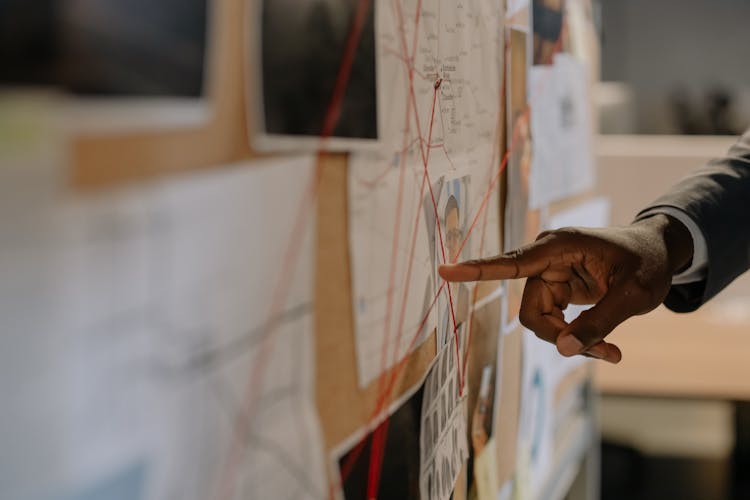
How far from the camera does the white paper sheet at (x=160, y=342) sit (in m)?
0.24

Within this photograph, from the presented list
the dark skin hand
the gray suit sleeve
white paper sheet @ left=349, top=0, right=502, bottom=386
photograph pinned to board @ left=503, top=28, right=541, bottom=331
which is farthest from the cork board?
the gray suit sleeve

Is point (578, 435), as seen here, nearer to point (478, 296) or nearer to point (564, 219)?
point (564, 219)

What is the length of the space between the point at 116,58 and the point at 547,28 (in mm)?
678

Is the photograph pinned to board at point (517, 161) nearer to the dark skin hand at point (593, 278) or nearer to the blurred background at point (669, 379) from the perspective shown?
the dark skin hand at point (593, 278)

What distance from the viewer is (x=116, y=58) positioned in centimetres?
25

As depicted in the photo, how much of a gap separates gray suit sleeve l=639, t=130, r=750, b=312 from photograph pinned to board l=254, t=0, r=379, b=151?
45cm

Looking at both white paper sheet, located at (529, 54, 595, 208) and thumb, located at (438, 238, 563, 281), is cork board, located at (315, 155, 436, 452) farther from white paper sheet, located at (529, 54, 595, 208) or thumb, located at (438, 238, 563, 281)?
white paper sheet, located at (529, 54, 595, 208)

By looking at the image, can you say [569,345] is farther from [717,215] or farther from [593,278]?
[717,215]

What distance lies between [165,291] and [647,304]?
48 centimetres

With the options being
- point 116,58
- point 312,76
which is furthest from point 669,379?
point 116,58

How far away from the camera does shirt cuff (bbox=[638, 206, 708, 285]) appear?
0.78 m

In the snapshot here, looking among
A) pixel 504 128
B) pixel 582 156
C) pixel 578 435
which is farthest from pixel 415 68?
pixel 578 435

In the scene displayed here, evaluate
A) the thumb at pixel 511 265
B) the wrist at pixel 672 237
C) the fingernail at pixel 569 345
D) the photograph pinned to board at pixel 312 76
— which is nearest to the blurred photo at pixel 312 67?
the photograph pinned to board at pixel 312 76

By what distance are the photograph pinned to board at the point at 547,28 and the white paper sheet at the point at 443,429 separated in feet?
1.04
